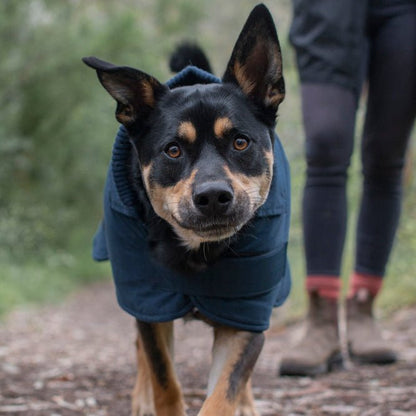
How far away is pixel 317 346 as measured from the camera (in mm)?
3574

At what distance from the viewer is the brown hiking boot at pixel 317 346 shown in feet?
11.5

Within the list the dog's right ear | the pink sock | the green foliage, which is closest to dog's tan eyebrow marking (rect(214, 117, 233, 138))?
the dog's right ear

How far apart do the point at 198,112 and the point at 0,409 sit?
4.84 ft

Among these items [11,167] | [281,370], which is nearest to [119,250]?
[281,370]

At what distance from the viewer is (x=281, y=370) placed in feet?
11.7

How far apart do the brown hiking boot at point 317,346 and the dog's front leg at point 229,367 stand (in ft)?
3.42

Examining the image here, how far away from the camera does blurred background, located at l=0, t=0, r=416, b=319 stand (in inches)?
315

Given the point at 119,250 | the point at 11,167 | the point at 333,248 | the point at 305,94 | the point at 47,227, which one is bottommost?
the point at 47,227

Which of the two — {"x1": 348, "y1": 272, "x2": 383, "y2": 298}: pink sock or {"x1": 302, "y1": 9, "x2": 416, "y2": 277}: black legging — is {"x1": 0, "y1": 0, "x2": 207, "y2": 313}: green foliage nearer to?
{"x1": 348, "y1": 272, "x2": 383, "y2": 298}: pink sock

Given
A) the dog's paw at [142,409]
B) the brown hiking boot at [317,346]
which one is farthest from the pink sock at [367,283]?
the dog's paw at [142,409]

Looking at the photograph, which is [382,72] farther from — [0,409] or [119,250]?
[0,409]

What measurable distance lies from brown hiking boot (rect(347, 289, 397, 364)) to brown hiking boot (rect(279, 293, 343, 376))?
15cm

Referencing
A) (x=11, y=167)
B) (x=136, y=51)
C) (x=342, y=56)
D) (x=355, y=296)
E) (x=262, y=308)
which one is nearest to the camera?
(x=262, y=308)

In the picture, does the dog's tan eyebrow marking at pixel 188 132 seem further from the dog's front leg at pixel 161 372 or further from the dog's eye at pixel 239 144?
the dog's front leg at pixel 161 372
